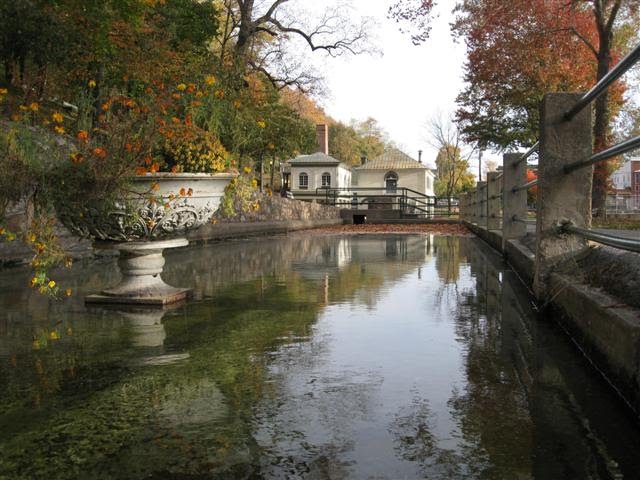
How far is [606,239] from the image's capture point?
2.90 m

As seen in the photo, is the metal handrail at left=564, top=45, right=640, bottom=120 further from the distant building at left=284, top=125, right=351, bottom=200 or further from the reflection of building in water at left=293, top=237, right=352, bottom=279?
the distant building at left=284, top=125, right=351, bottom=200

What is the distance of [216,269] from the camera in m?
7.30

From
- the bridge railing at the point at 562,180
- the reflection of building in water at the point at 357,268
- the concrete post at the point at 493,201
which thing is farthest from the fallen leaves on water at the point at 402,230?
the bridge railing at the point at 562,180

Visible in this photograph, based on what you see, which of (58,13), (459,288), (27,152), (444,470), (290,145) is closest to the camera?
(444,470)

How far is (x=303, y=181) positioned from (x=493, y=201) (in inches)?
2042

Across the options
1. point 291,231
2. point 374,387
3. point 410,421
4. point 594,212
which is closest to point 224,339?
point 374,387

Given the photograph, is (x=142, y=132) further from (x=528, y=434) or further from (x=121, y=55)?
(x=121, y=55)

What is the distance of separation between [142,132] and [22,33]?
11.5 metres

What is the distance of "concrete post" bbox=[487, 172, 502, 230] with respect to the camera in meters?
9.45

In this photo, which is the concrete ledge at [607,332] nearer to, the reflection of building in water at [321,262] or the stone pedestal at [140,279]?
the stone pedestal at [140,279]

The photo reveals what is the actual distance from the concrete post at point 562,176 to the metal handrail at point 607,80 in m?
0.05

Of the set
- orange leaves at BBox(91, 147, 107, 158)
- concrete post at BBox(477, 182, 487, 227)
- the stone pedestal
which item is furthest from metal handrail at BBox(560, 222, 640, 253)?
concrete post at BBox(477, 182, 487, 227)

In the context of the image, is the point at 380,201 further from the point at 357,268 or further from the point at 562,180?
the point at 562,180

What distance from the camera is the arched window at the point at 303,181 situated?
61344mm
